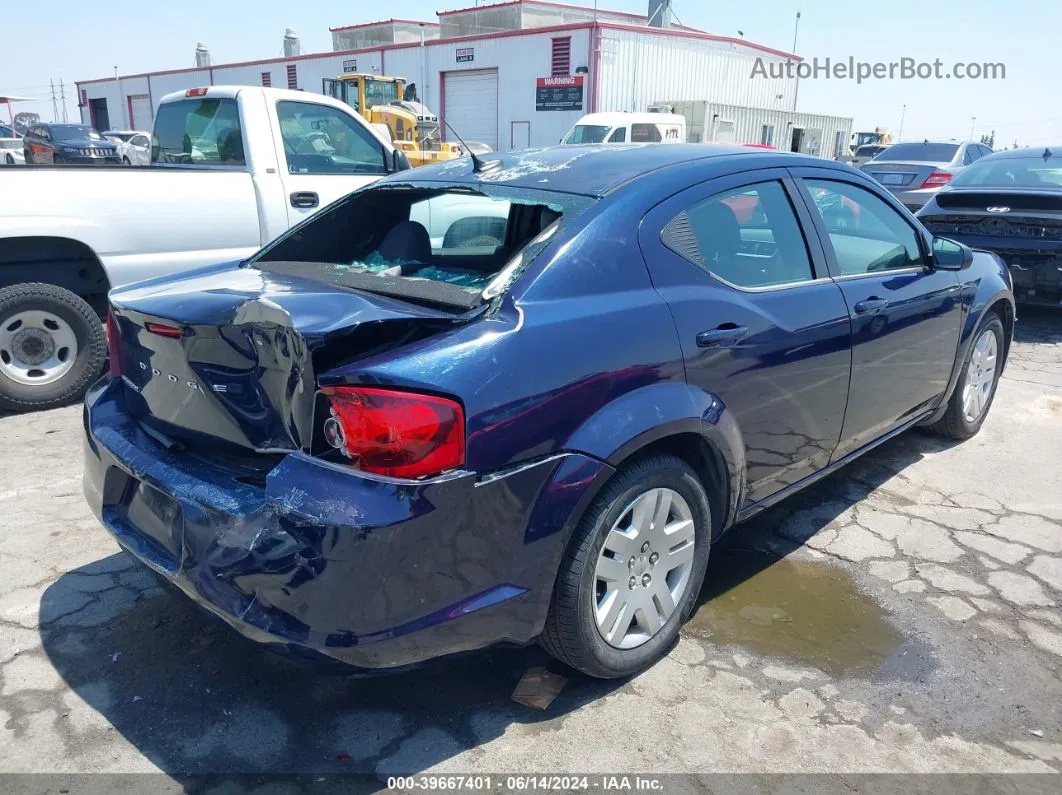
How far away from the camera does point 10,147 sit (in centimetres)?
2303

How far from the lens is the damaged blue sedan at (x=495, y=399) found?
201 cm

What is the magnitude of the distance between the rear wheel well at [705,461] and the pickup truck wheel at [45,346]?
4.10m

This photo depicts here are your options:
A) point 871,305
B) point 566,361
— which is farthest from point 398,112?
point 566,361

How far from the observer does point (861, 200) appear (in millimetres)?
3770

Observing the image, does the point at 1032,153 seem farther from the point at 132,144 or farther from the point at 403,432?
the point at 132,144

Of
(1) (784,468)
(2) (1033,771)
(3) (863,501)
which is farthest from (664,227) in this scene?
(3) (863,501)

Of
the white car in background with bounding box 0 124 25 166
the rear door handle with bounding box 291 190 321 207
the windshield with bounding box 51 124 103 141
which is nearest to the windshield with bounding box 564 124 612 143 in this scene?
the windshield with bounding box 51 124 103 141

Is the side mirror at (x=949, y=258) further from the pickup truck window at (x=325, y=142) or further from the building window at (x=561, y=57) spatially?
the building window at (x=561, y=57)

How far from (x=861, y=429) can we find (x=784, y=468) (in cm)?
63

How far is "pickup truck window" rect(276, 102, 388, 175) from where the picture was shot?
5.88 m

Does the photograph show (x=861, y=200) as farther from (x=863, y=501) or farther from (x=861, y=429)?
(x=863, y=501)

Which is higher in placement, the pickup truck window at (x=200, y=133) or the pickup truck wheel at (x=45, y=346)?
the pickup truck window at (x=200, y=133)

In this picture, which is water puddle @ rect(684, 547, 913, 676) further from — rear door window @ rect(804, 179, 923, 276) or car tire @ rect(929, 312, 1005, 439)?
car tire @ rect(929, 312, 1005, 439)

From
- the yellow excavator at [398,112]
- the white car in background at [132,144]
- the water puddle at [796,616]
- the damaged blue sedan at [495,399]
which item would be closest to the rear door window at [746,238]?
the damaged blue sedan at [495,399]
